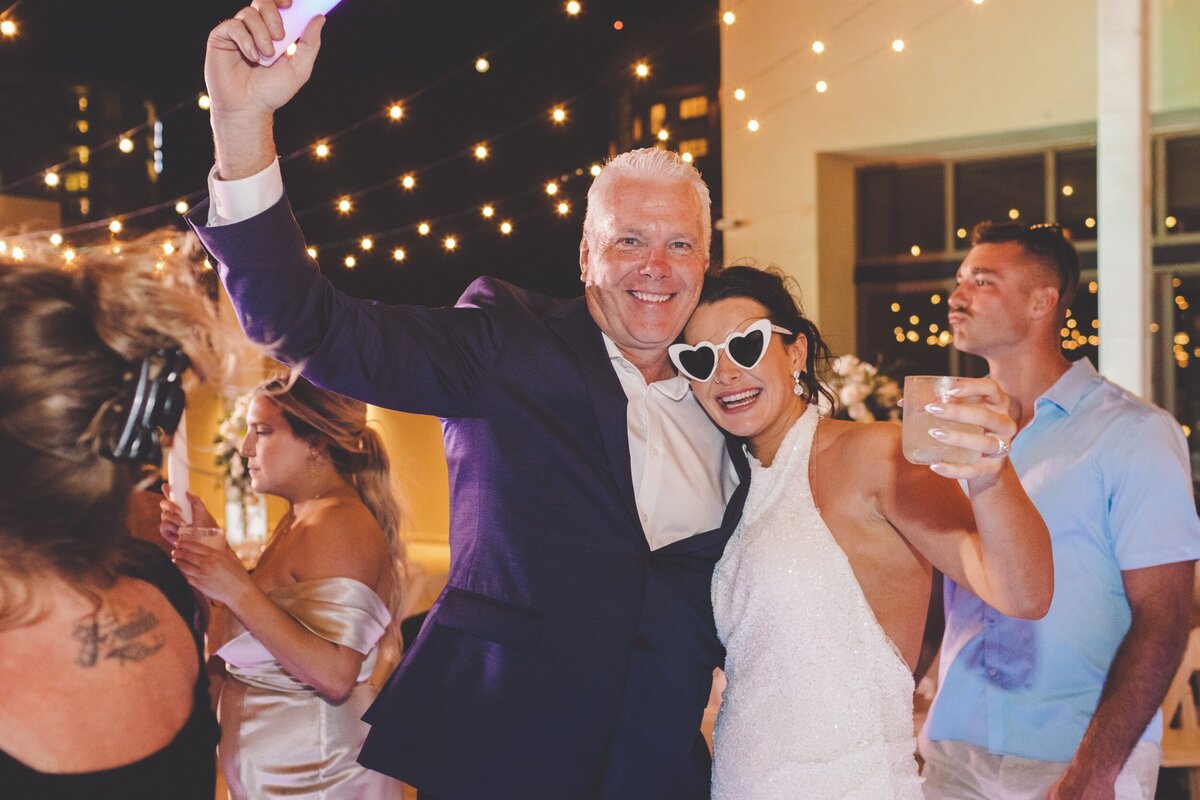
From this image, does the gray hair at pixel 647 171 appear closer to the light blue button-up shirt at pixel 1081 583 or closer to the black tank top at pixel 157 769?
the light blue button-up shirt at pixel 1081 583

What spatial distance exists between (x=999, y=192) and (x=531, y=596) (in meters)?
6.30

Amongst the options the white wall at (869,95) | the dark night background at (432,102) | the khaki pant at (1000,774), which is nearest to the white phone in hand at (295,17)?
the khaki pant at (1000,774)

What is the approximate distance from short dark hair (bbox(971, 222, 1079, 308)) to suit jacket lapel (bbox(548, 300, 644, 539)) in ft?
4.67

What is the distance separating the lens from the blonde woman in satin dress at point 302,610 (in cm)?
242

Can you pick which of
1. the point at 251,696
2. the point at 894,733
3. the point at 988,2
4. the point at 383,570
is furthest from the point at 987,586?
the point at 988,2

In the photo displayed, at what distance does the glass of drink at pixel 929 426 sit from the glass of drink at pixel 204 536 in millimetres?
1657

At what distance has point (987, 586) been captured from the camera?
1.62 m

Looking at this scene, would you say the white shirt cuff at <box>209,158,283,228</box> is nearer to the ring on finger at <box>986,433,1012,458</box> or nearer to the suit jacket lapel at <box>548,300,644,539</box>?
the suit jacket lapel at <box>548,300,644,539</box>

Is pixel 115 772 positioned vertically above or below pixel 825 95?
below

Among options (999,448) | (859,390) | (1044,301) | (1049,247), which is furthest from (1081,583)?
(859,390)

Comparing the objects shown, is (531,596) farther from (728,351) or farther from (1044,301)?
(1044,301)

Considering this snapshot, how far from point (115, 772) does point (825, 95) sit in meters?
6.65

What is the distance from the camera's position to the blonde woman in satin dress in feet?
7.94

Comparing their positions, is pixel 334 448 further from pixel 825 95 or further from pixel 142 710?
pixel 825 95
